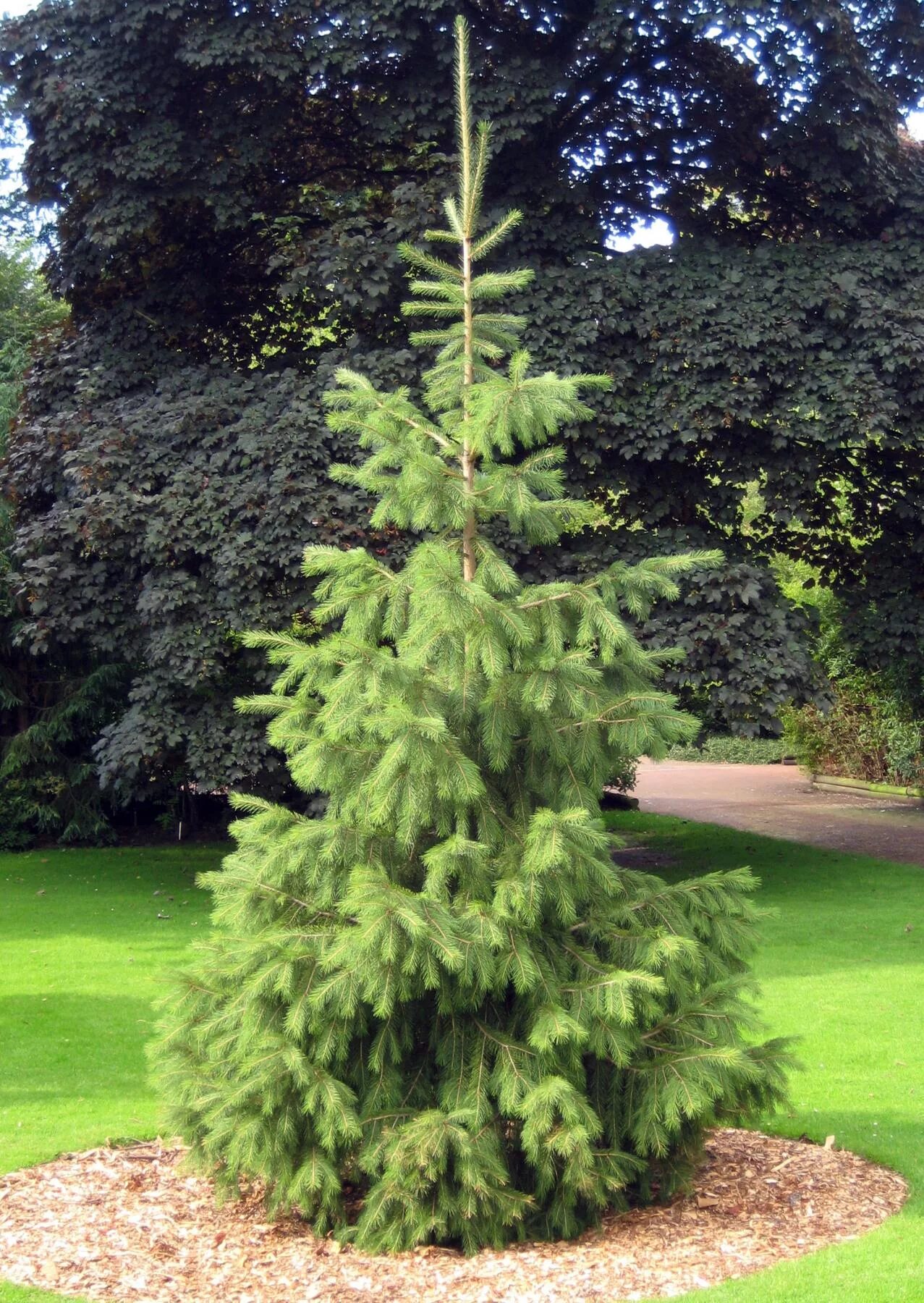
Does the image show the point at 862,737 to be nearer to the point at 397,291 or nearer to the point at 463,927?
the point at 397,291

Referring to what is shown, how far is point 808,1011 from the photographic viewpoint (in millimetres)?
8531

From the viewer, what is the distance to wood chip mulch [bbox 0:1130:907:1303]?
4.27m

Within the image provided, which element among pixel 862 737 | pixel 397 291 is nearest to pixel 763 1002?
pixel 397 291

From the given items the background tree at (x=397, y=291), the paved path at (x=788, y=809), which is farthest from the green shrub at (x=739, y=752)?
the background tree at (x=397, y=291)

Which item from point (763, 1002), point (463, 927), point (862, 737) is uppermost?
point (463, 927)

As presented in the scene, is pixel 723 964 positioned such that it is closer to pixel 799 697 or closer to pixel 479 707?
pixel 479 707

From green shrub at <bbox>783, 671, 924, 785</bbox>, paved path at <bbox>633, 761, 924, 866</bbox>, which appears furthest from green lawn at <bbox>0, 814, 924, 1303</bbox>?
green shrub at <bbox>783, 671, 924, 785</bbox>

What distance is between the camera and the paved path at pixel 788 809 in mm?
17734

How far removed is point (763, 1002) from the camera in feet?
28.9

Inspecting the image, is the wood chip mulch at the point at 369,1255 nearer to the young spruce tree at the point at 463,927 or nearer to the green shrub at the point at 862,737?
the young spruce tree at the point at 463,927

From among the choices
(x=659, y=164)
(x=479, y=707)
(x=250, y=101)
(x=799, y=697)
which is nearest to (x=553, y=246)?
(x=659, y=164)

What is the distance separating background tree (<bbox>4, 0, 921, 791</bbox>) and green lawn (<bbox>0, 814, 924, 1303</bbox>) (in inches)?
73.3

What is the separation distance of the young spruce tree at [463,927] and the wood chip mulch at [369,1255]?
156 mm

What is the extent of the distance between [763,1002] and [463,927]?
5.09 metres
